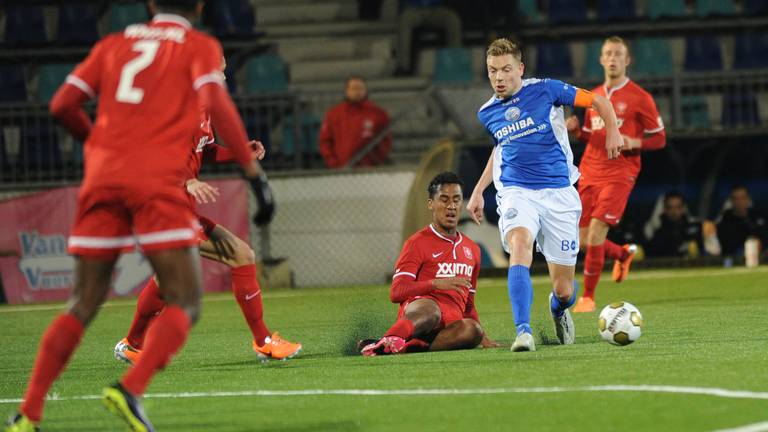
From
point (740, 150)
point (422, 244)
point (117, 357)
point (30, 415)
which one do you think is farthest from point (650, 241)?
point (30, 415)

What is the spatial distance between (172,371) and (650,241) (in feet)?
35.5

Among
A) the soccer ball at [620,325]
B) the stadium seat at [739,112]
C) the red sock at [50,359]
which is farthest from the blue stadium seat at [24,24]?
the red sock at [50,359]

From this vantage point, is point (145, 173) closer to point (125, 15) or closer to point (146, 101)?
point (146, 101)

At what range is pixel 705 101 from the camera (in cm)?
1861

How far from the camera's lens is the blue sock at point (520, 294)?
27.3ft

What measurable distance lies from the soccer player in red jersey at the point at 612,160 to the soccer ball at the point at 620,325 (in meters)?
3.65

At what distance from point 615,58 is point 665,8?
10743 mm

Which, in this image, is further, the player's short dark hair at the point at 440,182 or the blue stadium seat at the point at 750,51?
the blue stadium seat at the point at 750,51

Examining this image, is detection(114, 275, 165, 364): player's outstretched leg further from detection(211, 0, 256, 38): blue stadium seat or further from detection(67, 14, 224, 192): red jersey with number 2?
detection(211, 0, 256, 38): blue stadium seat

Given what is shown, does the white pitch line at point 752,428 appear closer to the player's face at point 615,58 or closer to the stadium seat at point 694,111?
the player's face at point 615,58

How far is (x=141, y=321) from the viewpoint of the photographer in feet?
28.3

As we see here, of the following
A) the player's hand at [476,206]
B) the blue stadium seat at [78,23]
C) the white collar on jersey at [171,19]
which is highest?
the white collar on jersey at [171,19]

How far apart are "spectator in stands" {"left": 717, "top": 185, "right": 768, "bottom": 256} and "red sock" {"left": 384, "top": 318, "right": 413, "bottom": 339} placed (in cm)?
976

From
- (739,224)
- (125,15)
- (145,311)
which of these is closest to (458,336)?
(145,311)
